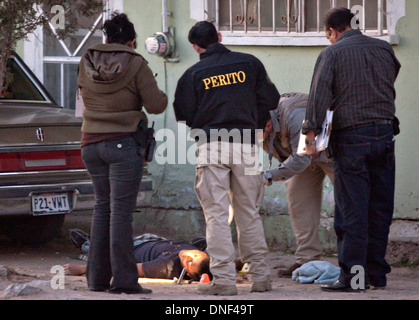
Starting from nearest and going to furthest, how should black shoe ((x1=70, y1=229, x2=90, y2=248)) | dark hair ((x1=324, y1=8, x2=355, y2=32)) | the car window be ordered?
dark hair ((x1=324, y1=8, x2=355, y2=32))
black shoe ((x1=70, y1=229, x2=90, y2=248))
the car window

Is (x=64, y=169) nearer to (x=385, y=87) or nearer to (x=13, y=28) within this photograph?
(x=13, y=28)

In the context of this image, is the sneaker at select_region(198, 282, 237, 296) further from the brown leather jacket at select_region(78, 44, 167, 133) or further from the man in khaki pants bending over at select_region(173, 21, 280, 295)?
the brown leather jacket at select_region(78, 44, 167, 133)

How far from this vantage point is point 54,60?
10.3 meters

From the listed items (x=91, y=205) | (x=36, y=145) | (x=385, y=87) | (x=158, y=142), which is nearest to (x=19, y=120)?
(x=36, y=145)

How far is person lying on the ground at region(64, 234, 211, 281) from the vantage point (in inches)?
261

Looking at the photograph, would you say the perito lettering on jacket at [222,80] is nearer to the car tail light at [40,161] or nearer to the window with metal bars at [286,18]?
the car tail light at [40,161]

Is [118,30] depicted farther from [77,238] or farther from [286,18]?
[286,18]

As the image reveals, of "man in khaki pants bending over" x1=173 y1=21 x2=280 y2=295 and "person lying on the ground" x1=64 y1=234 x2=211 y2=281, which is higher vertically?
"man in khaki pants bending over" x1=173 y1=21 x2=280 y2=295

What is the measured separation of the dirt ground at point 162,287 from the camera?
5730 millimetres

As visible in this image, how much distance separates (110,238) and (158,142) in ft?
11.2

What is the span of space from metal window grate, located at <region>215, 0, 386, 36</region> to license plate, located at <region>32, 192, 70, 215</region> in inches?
91.4

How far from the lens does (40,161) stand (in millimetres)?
7492

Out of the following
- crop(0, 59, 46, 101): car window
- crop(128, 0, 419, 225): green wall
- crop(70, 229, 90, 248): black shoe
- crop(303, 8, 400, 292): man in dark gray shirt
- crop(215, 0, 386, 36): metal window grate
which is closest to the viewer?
crop(303, 8, 400, 292): man in dark gray shirt
